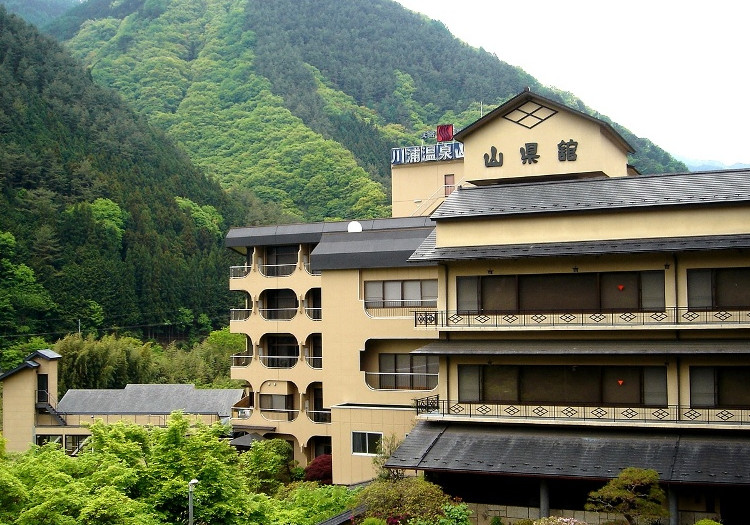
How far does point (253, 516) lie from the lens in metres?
27.0

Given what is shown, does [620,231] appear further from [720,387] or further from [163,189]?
[163,189]

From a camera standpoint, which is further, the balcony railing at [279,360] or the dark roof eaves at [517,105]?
the balcony railing at [279,360]

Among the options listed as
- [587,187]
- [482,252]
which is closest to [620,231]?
[587,187]

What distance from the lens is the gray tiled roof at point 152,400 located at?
54669 millimetres

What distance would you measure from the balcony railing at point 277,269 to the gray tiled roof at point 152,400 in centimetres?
836

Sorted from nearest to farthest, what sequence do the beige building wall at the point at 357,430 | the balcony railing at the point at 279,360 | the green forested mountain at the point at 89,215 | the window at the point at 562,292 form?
the window at the point at 562,292 → the beige building wall at the point at 357,430 → the balcony railing at the point at 279,360 → the green forested mountain at the point at 89,215

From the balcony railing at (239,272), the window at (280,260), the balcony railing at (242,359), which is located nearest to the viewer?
the window at (280,260)

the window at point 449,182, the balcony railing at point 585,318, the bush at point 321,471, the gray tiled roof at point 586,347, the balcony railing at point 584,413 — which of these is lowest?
the bush at point 321,471

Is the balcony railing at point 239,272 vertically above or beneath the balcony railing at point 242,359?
above

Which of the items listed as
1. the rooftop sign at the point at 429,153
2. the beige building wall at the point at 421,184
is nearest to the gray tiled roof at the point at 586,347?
the beige building wall at the point at 421,184

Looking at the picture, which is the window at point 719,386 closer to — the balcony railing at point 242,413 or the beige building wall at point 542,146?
the beige building wall at point 542,146

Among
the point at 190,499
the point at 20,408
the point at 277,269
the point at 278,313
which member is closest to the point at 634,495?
the point at 190,499

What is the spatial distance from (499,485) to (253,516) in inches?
321

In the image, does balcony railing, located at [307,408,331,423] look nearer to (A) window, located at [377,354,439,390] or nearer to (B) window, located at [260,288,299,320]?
(B) window, located at [260,288,299,320]
